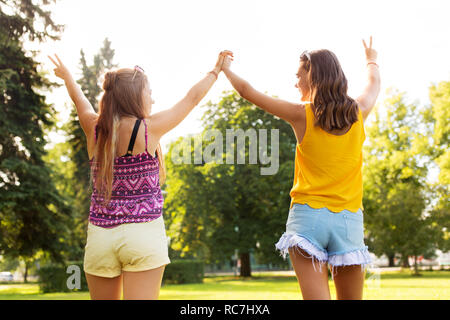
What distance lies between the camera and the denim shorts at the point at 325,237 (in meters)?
2.65

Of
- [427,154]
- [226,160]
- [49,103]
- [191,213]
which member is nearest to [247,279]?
[191,213]

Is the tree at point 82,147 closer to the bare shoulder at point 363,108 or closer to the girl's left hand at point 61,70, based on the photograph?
the girl's left hand at point 61,70

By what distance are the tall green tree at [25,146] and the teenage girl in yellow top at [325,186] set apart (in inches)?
675

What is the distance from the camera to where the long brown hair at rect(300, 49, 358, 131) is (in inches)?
108

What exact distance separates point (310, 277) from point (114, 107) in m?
1.38

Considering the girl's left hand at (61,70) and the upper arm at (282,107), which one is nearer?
the upper arm at (282,107)

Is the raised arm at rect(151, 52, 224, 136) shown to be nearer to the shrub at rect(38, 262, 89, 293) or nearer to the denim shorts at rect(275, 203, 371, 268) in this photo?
the denim shorts at rect(275, 203, 371, 268)

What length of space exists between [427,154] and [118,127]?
33211 millimetres

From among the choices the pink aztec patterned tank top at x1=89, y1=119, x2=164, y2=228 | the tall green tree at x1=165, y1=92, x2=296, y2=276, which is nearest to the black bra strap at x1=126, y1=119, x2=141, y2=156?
the pink aztec patterned tank top at x1=89, y1=119, x2=164, y2=228

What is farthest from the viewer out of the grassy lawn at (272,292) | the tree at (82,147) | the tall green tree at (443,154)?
the tree at (82,147)

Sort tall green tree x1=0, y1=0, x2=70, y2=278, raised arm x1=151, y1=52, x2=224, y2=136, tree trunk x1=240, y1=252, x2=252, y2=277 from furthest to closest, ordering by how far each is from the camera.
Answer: tree trunk x1=240, y1=252, x2=252, y2=277 < tall green tree x1=0, y1=0, x2=70, y2=278 < raised arm x1=151, y1=52, x2=224, y2=136

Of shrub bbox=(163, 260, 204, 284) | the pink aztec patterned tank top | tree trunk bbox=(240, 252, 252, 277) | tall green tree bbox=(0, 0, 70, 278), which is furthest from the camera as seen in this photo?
tree trunk bbox=(240, 252, 252, 277)

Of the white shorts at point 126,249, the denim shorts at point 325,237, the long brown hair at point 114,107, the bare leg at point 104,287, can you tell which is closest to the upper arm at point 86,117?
the long brown hair at point 114,107
